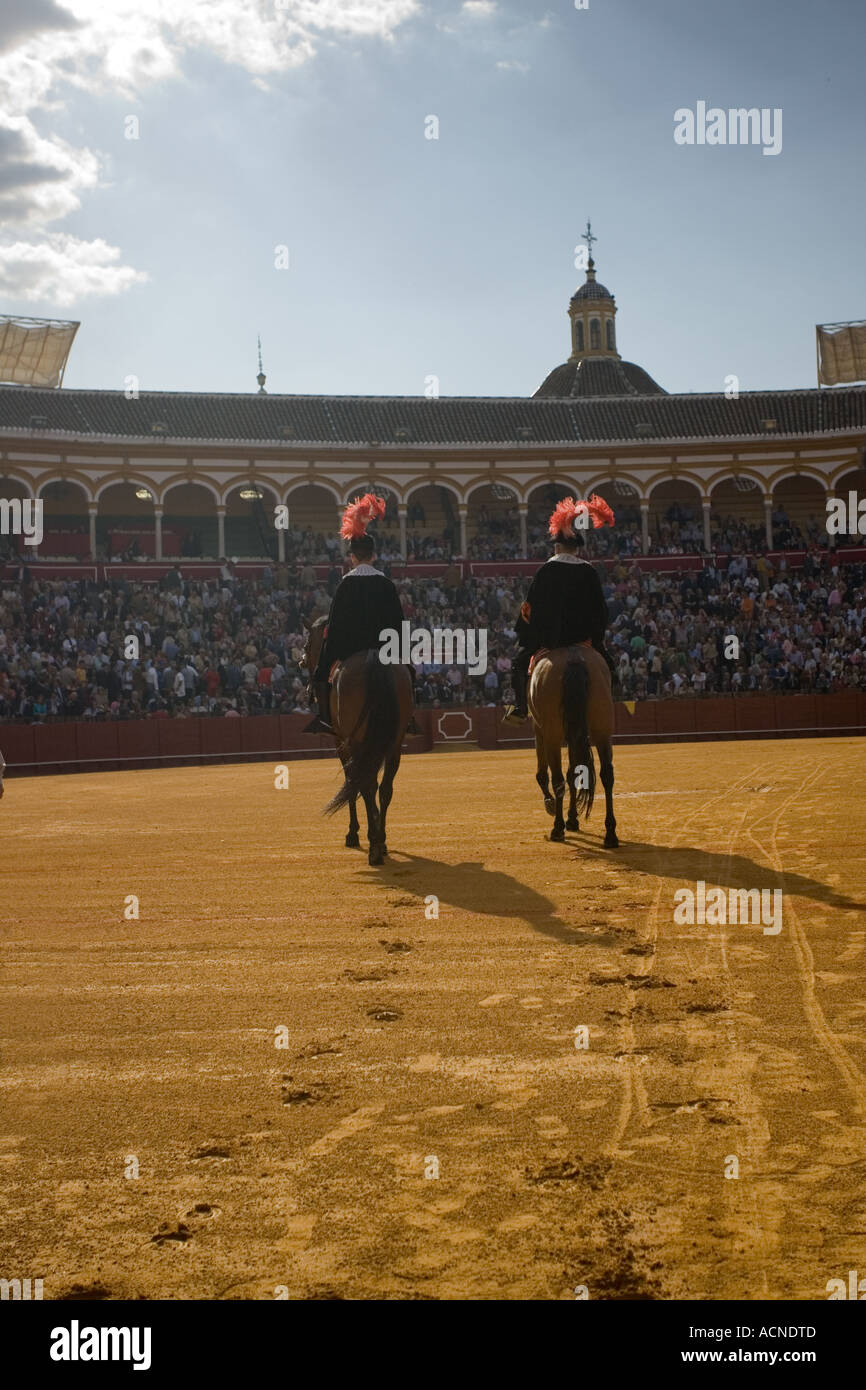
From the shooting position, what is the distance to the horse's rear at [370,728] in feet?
25.1

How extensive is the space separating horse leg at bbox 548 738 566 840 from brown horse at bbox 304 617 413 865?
1014 millimetres

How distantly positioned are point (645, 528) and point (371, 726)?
100ft

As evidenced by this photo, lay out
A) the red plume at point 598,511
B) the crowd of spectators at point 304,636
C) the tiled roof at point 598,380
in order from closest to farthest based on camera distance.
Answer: the red plume at point 598,511 → the crowd of spectators at point 304,636 → the tiled roof at point 598,380

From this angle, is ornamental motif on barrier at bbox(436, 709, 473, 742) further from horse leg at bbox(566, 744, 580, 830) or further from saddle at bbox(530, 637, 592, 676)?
saddle at bbox(530, 637, 592, 676)

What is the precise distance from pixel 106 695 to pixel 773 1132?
22.8 meters

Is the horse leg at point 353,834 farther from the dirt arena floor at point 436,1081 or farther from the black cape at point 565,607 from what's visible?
the black cape at point 565,607

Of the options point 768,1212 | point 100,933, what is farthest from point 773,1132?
point 100,933

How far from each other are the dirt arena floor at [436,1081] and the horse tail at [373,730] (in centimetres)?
54

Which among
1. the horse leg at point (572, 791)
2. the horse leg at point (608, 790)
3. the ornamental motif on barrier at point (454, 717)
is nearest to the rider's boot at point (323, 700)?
the horse leg at point (572, 791)

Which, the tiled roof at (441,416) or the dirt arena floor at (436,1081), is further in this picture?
the tiled roof at (441,416)
